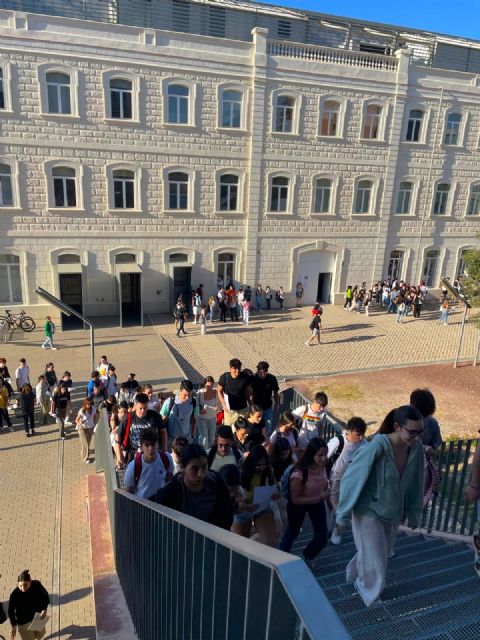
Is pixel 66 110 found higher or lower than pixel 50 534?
higher

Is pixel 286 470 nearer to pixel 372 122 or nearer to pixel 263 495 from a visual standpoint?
pixel 263 495

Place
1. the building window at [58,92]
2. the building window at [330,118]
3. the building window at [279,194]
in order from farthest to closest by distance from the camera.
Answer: the building window at [279,194] < the building window at [330,118] < the building window at [58,92]

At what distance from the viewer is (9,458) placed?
1120cm

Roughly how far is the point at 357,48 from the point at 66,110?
51.3 feet

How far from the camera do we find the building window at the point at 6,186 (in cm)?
1984

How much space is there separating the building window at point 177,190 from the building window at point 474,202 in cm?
1662

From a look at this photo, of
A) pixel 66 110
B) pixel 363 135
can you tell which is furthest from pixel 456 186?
pixel 66 110

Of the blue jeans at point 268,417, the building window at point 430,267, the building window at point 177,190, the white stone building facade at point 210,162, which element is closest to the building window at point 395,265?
the white stone building facade at point 210,162

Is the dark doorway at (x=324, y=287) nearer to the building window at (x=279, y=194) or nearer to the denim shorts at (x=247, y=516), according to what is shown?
the building window at (x=279, y=194)

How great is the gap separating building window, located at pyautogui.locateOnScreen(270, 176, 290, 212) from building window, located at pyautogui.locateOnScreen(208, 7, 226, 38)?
285 inches

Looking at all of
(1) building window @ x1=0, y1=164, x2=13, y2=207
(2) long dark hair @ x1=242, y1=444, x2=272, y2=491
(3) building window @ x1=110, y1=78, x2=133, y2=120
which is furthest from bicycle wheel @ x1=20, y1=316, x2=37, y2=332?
(2) long dark hair @ x1=242, y1=444, x2=272, y2=491

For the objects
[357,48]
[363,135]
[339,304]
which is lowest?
[339,304]

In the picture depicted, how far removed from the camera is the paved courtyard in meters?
7.91

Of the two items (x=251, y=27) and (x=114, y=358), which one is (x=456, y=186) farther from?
(x=114, y=358)
